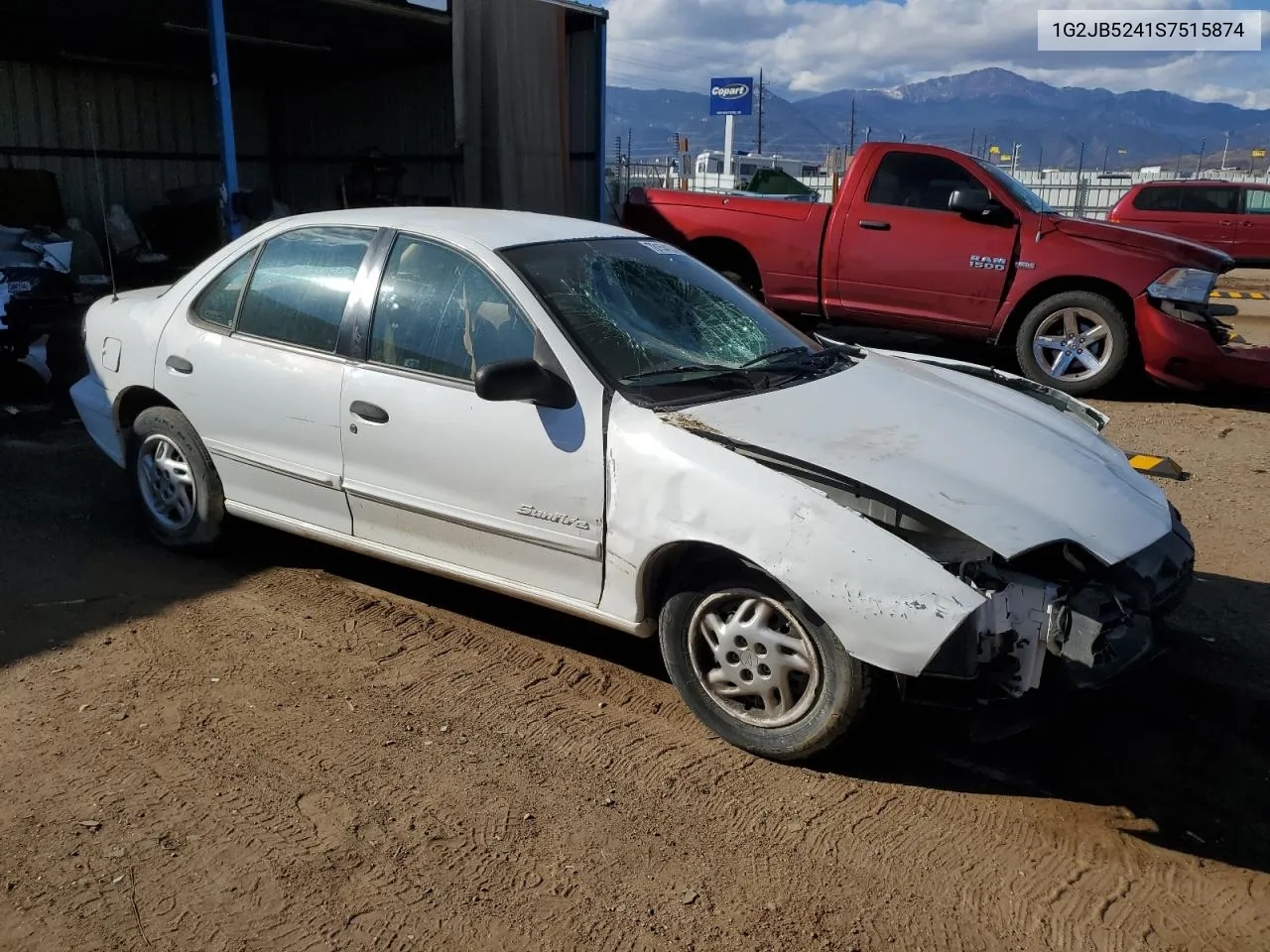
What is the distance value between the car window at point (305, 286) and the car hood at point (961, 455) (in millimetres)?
1600

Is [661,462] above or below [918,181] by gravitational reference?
below

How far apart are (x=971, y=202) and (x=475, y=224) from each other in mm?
5461

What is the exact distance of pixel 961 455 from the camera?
10.6 feet

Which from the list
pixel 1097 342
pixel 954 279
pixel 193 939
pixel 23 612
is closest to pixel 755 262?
pixel 954 279

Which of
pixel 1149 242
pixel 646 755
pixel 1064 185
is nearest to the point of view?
pixel 646 755

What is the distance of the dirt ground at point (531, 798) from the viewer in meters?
2.57

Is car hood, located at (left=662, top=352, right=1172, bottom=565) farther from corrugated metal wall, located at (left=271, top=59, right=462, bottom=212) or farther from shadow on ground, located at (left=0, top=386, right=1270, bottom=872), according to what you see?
corrugated metal wall, located at (left=271, top=59, right=462, bottom=212)

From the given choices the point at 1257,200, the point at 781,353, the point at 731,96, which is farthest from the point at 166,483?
the point at 731,96

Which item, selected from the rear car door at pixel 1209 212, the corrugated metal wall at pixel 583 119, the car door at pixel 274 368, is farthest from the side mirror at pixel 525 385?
the rear car door at pixel 1209 212

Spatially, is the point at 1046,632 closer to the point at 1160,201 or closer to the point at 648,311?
the point at 648,311

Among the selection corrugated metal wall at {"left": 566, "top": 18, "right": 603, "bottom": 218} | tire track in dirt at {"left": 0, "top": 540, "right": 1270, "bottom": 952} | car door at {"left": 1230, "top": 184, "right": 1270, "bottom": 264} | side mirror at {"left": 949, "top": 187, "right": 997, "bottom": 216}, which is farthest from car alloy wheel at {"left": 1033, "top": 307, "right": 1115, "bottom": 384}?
car door at {"left": 1230, "top": 184, "right": 1270, "bottom": 264}

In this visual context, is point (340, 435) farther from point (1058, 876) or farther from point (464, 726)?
point (1058, 876)

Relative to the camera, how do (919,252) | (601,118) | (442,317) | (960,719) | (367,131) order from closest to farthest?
(960,719) < (442,317) < (919,252) < (601,118) < (367,131)

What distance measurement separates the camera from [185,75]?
16141mm
